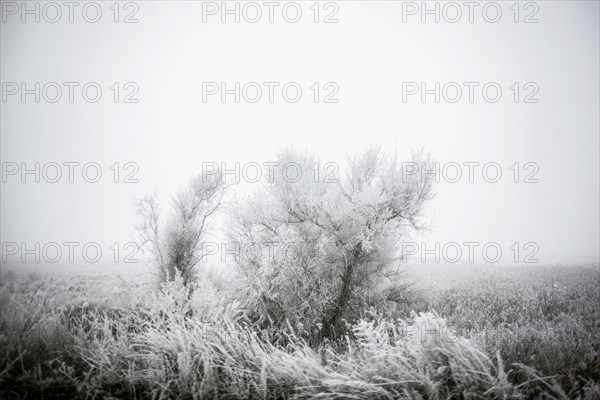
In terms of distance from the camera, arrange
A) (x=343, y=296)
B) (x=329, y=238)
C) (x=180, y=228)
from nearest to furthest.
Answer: (x=343, y=296) → (x=329, y=238) → (x=180, y=228)

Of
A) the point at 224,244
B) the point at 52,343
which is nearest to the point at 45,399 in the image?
the point at 52,343

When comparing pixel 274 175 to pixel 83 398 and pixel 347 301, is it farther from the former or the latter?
pixel 83 398

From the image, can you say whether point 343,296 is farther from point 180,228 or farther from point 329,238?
point 180,228

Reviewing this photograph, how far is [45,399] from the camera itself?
2.66 m

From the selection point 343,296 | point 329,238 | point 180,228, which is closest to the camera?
point 343,296

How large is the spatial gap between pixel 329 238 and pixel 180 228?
22.4 ft

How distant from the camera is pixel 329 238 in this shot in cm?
845

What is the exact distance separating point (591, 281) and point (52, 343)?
823 inches

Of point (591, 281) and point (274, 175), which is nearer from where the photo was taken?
point (274, 175)

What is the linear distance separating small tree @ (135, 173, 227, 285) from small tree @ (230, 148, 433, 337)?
3.98 metres

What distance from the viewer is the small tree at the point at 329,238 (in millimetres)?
8102

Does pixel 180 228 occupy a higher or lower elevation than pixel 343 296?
higher

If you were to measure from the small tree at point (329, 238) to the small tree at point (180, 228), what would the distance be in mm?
3985

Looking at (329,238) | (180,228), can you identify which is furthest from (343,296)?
(180,228)
